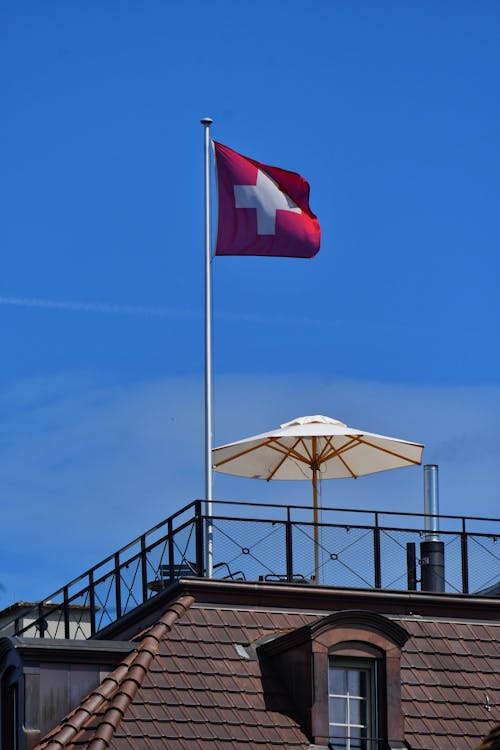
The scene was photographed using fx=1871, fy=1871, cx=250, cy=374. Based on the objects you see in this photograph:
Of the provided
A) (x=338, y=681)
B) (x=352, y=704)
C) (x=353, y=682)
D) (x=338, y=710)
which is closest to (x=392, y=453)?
(x=353, y=682)

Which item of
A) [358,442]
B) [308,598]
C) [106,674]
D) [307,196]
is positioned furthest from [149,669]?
[307,196]

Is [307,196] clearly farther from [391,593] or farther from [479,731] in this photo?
[479,731]

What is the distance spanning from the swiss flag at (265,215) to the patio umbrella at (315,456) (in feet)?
11.5

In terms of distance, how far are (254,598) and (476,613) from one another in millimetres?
3984

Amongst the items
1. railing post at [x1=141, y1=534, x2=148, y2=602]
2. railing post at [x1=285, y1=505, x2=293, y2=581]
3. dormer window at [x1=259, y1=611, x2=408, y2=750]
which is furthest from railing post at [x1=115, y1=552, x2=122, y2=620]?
dormer window at [x1=259, y1=611, x2=408, y2=750]

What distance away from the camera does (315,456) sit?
36.2 metres

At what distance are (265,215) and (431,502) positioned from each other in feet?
21.6

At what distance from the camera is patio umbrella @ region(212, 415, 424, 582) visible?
1410 inches

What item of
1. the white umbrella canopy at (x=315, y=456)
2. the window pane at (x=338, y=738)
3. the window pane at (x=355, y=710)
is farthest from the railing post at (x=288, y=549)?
the white umbrella canopy at (x=315, y=456)

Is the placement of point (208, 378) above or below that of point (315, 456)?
above

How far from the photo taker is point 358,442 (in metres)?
36.0

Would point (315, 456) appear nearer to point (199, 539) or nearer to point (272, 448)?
point (272, 448)

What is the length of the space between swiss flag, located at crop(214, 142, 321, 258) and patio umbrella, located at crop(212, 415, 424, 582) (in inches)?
138

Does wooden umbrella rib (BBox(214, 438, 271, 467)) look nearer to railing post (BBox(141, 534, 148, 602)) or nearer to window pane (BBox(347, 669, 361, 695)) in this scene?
railing post (BBox(141, 534, 148, 602))
